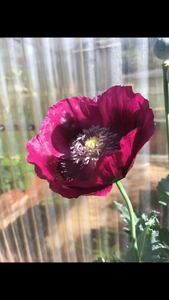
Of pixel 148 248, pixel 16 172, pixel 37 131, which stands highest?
pixel 37 131

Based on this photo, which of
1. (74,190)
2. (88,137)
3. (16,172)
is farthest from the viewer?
(16,172)

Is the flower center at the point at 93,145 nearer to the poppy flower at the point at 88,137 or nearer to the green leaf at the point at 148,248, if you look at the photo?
the poppy flower at the point at 88,137

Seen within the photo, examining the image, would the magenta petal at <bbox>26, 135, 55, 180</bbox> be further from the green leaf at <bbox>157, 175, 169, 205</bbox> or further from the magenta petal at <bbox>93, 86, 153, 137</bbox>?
the green leaf at <bbox>157, 175, 169, 205</bbox>

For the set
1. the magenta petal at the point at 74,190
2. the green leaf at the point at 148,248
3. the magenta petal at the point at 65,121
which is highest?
the magenta petal at the point at 65,121

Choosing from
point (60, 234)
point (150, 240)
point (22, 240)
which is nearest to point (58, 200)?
point (60, 234)

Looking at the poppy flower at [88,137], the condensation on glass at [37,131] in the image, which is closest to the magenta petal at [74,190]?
the poppy flower at [88,137]

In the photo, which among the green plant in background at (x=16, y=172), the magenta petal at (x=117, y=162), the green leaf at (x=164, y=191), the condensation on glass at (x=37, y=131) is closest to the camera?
the magenta petal at (x=117, y=162)

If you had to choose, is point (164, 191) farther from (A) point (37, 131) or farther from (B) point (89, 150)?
(A) point (37, 131)

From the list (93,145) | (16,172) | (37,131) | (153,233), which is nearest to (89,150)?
(93,145)
